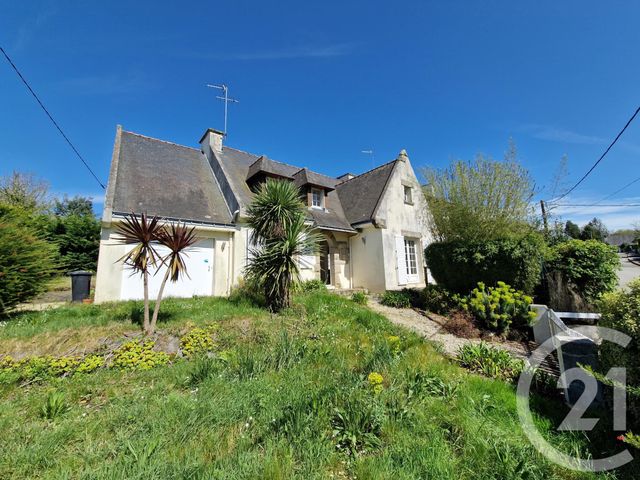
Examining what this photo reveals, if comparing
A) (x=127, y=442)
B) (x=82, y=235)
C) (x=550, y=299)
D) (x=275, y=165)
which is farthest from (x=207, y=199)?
(x=550, y=299)

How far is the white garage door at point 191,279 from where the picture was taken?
8.84m

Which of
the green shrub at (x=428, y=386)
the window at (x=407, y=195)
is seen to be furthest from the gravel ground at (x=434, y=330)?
the window at (x=407, y=195)

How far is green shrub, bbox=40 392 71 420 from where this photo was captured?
2.81m

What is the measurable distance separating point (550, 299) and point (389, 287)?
210 inches

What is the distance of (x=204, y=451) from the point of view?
7.54ft

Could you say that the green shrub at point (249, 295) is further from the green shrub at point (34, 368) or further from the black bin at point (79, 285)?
the black bin at point (79, 285)

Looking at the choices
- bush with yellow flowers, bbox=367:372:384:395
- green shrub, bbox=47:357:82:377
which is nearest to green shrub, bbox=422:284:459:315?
bush with yellow flowers, bbox=367:372:384:395

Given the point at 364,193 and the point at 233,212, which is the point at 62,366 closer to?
the point at 233,212

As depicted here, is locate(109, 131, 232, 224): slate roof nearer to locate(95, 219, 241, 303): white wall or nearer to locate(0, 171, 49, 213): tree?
locate(95, 219, 241, 303): white wall

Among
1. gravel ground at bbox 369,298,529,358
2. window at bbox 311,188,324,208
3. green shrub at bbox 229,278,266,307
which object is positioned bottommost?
gravel ground at bbox 369,298,529,358

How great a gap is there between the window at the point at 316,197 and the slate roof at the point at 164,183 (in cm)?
A: 417

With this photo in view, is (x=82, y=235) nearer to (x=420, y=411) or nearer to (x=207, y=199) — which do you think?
(x=207, y=199)

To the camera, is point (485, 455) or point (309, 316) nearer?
point (485, 455)

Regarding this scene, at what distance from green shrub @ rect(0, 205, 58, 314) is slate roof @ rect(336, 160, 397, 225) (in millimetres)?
10810
